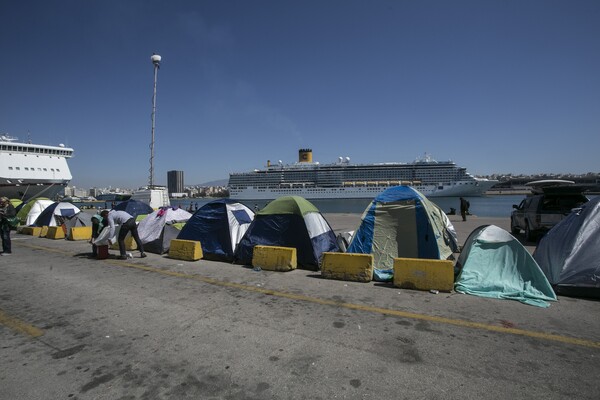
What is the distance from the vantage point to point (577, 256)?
493 cm

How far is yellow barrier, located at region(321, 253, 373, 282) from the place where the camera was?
19.5 ft

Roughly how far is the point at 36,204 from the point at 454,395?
2166cm

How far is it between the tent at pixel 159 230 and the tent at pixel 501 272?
7.75 meters

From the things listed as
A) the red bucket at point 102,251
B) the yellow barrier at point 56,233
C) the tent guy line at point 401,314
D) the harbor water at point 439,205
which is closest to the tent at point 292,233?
the tent guy line at point 401,314

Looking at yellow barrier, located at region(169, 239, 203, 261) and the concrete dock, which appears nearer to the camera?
the concrete dock

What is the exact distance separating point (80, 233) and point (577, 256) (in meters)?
15.3

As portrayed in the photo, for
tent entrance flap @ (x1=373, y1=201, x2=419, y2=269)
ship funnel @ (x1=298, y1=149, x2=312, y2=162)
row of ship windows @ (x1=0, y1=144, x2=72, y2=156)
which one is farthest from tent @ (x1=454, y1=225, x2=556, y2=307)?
ship funnel @ (x1=298, y1=149, x2=312, y2=162)

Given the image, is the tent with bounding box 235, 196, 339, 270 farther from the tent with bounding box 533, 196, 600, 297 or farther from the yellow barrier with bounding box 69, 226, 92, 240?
the yellow barrier with bounding box 69, 226, 92, 240

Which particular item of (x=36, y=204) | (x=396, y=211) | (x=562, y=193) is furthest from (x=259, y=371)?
(x=36, y=204)

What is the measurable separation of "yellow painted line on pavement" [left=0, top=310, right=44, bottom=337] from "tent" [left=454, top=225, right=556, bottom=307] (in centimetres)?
612

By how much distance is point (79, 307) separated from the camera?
4602mm

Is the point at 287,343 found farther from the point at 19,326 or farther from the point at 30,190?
the point at 30,190

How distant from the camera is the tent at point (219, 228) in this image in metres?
8.11

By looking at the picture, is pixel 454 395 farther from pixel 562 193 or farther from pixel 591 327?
pixel 562 193
